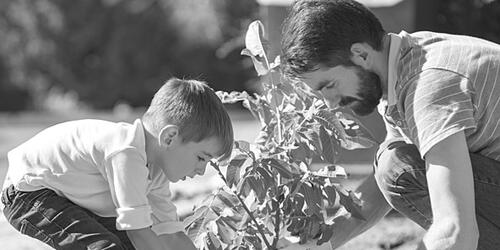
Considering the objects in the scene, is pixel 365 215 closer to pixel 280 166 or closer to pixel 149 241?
pixel 280 166

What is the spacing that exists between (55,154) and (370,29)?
1.06 m

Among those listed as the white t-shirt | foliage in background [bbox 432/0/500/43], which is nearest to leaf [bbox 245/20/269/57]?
the white t-shirt

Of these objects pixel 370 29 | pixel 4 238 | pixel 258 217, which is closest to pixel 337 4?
pixel 370 29

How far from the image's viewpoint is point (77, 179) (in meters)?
2.84

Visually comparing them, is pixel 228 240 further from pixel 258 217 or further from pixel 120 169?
pixel 120 169

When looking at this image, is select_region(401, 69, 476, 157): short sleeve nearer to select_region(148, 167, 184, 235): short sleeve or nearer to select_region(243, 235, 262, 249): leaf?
select_region(243, 235, 262, 249): leaf

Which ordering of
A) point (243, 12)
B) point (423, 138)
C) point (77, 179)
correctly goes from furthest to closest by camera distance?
point (243, 12) < point (77, 179) < point (423, 138)

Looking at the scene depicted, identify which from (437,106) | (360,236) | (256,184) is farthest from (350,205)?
(360,236)

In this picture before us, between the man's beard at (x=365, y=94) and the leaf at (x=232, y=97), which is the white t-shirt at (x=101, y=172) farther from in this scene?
the man's beard at (x=365, y=94)

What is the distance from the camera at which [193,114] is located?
108 inches

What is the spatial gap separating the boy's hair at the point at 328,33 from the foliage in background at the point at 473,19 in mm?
2808

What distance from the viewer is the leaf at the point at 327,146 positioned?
9.42 ft

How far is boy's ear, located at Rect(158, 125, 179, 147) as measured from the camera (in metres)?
2.74

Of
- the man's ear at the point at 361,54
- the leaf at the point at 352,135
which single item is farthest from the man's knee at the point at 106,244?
the man's ear at the point at 361,54
